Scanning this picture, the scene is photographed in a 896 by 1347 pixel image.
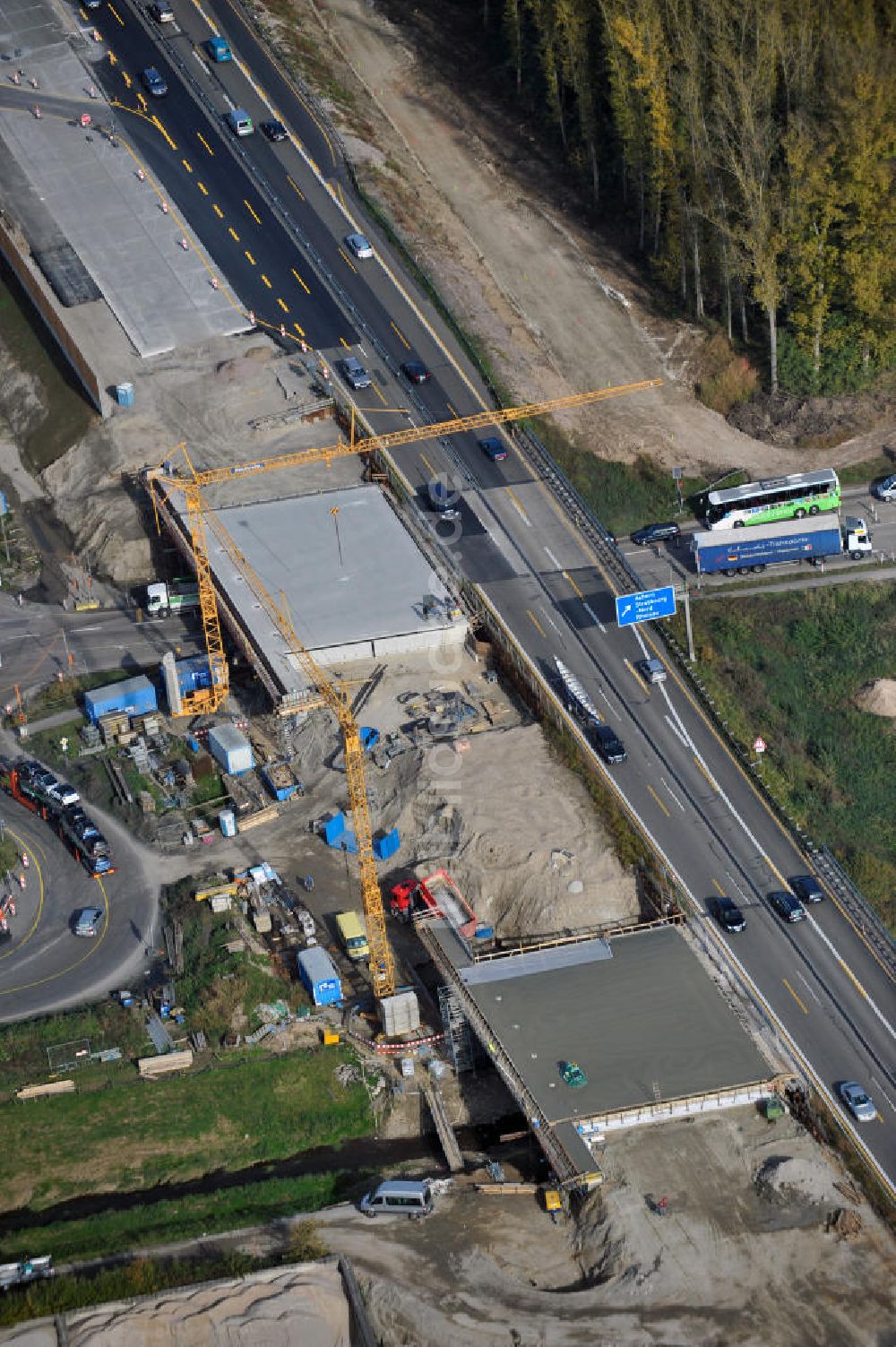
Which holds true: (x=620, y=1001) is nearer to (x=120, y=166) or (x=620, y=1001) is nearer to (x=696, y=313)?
(x=696, y=313)

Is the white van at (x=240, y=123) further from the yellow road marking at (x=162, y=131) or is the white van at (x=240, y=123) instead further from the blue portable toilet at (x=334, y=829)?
the blue portable toilet at (x=334, y=829)

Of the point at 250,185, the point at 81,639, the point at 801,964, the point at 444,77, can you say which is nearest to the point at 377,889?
the point at 801,964

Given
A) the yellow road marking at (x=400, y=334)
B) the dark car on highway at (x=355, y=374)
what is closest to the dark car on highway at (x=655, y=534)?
the dark car on highway at (x=355, y=374)

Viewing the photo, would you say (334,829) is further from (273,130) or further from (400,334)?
(273,130)

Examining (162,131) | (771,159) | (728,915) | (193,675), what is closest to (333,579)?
(193,675)

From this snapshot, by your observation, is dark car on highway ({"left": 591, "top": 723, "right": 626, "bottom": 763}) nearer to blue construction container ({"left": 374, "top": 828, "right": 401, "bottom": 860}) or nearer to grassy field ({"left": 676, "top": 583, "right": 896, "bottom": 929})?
grassy field ({"left": 676, "top": 583, "right": 896, "bottom": 929})

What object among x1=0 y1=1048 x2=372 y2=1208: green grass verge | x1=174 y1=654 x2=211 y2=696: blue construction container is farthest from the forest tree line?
x1=0 y1=1048 x2=372 y2=1208: green grass verge
